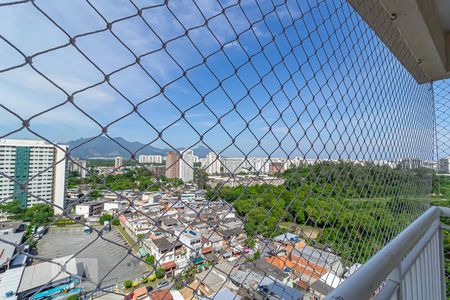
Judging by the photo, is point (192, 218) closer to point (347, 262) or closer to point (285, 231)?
point (285, 231)

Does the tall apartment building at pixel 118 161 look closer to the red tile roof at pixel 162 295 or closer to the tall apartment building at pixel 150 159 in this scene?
the tall apartment building at pixel 150 159

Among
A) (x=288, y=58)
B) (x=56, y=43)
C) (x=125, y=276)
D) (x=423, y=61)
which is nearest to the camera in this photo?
(x=56, y=43)

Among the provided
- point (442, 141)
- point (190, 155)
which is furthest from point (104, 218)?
point (442, 141)

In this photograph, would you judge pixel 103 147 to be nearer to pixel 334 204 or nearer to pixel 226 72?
pixel 226 72

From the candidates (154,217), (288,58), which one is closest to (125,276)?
(154,217)

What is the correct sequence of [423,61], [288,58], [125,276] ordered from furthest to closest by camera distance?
[423,61]
[288,58]
[125,276]

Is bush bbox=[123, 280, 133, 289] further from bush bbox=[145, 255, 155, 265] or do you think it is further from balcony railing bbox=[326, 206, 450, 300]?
balcony railing bbox=[326, 206, 450, 300]

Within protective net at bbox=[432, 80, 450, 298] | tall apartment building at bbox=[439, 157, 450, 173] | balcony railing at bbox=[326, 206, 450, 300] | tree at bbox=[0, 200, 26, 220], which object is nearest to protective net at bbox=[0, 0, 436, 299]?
tree at bbox=[0, 200, 26, 220]
